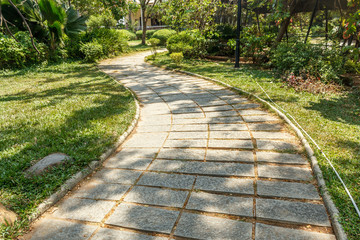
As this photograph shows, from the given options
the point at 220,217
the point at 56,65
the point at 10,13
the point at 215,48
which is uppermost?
the point at 10,13

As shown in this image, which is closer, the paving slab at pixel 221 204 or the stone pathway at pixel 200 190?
the stone pathway at pixel 200 190

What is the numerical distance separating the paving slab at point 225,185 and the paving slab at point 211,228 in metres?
0.47

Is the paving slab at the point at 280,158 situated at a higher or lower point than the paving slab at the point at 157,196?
higher

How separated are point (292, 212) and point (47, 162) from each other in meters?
3.14

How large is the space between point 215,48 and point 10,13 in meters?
11.4

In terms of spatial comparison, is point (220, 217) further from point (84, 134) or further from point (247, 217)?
point (84, 134)

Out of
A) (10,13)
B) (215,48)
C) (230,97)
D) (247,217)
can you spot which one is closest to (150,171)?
(247,217)

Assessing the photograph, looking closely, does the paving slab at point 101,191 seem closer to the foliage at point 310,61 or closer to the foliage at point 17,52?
the foliage at point 310,61

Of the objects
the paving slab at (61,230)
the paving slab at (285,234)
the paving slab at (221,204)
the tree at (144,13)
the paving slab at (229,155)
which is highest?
the tree at (144,13)

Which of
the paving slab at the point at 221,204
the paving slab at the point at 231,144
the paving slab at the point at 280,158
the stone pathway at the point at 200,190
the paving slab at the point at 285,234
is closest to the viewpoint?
the paving slab at the point at 285,234

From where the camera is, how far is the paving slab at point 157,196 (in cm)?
256

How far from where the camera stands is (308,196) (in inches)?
100

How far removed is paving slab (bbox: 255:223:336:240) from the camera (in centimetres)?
205

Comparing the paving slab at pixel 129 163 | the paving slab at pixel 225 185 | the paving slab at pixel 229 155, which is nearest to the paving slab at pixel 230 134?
the paving slab at pixel 229 155
